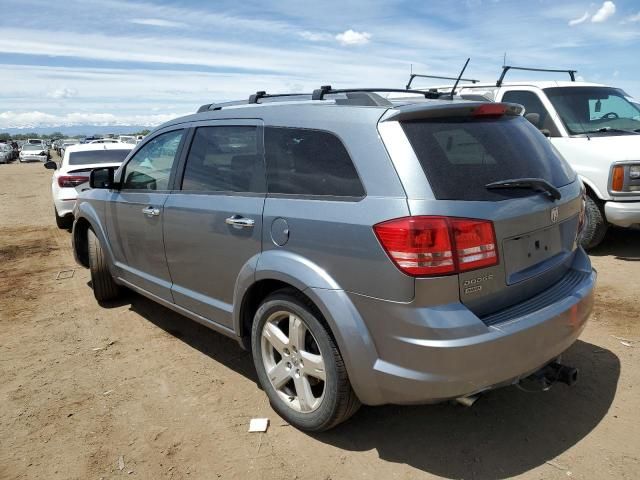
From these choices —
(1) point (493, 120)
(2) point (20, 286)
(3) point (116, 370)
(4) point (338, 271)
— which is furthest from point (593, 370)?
(2) point (20, 286)

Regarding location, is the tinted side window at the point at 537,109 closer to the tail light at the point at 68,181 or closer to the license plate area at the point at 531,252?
the license plate area at the point at 531,252

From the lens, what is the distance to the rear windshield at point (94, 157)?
31.0ft

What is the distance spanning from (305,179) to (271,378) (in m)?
1.20

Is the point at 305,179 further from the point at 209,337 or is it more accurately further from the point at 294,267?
the point at 209,337

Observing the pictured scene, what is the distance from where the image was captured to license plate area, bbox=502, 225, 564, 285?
250 centimetres

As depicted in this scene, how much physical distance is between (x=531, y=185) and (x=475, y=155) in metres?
0.35

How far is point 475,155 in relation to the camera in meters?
2.57

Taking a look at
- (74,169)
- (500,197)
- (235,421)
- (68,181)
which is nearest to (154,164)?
(235,421)

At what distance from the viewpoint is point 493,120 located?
283 cm

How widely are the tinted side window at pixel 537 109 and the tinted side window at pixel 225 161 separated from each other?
4699mm

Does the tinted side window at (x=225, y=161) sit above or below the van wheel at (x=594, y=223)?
above

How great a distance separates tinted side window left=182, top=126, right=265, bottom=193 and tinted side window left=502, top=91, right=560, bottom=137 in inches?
185

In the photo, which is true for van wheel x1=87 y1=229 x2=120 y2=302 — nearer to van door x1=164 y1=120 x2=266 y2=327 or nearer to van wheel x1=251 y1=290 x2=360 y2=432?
van door x1=164 y1=120 x2=266 y2=327

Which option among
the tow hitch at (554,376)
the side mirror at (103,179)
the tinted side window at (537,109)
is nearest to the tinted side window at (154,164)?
the side mirror at (103,179)
